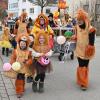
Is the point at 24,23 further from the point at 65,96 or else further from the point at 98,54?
the point at 65,96

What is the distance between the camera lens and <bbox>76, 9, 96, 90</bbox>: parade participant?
944cm

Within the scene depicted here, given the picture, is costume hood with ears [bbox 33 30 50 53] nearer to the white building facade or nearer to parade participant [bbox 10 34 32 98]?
parade participant [bbox 10 34 32 98]

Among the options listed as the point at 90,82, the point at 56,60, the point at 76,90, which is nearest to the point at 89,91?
A: the point at 76,90

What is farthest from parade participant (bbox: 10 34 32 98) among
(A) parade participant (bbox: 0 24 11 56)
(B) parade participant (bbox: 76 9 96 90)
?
(A) parade participant (bbox: 0 24 11 56)

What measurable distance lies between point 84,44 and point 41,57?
1183 mm

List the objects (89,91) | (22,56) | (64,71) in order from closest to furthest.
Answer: (22,56) → (89,91) → (64,71)

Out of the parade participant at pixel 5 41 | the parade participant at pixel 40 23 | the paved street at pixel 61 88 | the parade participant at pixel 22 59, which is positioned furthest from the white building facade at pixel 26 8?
the parade participant at pixel 22 59

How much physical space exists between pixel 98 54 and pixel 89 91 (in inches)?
301

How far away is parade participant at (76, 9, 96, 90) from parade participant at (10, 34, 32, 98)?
139 cm

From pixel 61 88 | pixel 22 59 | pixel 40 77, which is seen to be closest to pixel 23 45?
pixel 22 59

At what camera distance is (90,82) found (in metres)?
10.4

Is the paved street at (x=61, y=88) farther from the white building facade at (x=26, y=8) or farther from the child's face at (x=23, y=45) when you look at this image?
the white building facade at (x=26, y=8)

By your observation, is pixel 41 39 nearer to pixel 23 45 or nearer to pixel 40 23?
pixel 23 45

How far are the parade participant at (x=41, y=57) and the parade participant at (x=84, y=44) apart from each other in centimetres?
88
